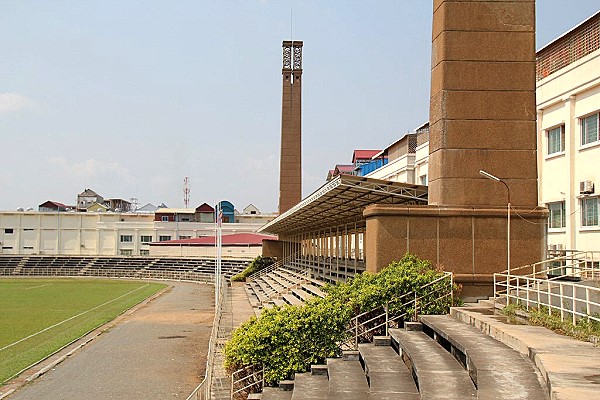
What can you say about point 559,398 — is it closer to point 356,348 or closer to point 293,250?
point 356,348

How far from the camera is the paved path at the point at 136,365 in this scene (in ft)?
58.3

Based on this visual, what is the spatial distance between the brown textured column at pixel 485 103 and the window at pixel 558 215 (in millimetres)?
6657

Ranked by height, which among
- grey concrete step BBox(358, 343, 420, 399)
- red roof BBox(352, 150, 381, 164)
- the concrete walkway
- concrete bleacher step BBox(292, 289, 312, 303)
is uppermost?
red roof BBox(352, 150, 381, 164)

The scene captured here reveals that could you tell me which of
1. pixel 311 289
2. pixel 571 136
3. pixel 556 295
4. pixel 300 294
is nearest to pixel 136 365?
pixel 311 289

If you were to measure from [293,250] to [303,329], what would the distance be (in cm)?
4490

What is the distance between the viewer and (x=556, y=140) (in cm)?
2523

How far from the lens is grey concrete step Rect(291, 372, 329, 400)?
38.2 ft

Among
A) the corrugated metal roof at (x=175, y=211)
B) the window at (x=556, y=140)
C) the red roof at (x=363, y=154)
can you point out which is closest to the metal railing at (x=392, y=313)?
the window at (x=556, y=140)

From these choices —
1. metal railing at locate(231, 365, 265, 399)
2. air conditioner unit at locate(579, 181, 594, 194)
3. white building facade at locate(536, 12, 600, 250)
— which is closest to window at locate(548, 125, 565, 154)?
white building facade at locate(536, 12, 600, 250)

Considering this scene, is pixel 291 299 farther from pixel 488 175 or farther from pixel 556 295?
pixel 556 295

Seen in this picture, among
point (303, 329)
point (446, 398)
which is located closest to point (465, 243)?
point (303, 329)

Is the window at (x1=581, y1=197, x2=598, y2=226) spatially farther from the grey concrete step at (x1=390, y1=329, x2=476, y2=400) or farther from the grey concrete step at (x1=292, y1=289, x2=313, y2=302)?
the grey concrete step at (x1=390, y1=329, x2=476, y2=400)

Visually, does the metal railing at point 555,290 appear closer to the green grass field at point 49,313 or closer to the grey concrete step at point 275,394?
the grey concrete step at point 275,394

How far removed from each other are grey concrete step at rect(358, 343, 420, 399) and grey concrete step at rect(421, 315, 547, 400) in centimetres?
90
